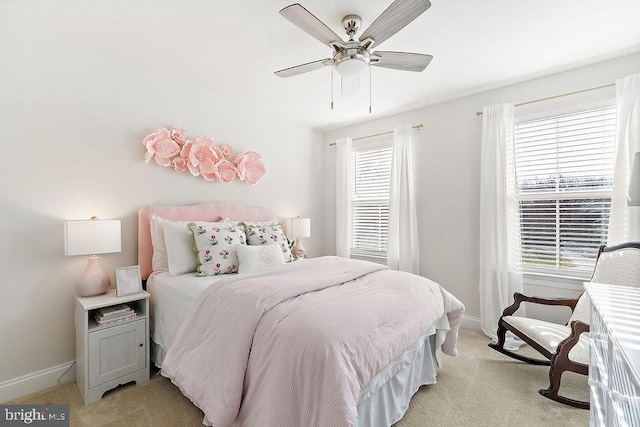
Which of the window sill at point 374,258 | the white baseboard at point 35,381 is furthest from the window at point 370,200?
the white baseboard at point 35,381

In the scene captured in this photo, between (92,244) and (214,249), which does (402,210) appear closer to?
(214,249)

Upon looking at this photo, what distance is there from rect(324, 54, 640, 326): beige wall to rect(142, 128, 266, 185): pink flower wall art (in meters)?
2.05

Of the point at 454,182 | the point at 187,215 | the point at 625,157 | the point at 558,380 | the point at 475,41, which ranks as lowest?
the point at 558,380

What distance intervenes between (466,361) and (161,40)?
12.0ft

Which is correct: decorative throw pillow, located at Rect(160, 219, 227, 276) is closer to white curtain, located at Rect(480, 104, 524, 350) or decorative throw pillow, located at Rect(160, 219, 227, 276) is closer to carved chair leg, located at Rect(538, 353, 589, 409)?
carved chair leg, located at Rect(538, 353, 589, 409)

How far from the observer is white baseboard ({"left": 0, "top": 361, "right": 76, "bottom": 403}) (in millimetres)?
1953

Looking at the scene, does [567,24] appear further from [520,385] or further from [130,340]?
[130,340]

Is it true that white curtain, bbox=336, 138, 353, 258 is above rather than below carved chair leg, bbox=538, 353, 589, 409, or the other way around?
above

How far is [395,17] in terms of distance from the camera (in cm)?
159

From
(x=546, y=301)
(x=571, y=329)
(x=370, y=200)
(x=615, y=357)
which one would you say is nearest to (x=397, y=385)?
(x=615, y=357)

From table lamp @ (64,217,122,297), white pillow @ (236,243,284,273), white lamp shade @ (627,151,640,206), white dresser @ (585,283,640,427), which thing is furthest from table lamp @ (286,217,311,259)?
white lamp shade @ (627,151,640,206)

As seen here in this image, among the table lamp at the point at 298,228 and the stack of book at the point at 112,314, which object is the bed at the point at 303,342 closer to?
the stack of book at the point at 112,314

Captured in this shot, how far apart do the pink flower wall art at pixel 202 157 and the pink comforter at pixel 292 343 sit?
4.94ft

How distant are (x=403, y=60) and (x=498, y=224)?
6.35ft
